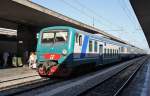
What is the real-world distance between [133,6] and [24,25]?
385 inches

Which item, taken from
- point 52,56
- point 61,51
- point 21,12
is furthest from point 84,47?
point 21,12

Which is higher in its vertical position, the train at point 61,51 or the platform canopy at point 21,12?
the platform canopy at point 21,12

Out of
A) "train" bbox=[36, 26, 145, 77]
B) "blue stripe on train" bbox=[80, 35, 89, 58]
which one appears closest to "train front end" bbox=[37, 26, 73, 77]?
"train" bbox=[36, 26, 145, 77]

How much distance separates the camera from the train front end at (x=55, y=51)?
631 inches

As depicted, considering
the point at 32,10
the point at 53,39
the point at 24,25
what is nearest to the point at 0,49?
the point at 24,25

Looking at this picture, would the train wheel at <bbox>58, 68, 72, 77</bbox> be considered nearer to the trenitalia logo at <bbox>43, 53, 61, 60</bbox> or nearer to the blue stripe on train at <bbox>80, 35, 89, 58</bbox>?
the trenitalia logo at <bbox>43, 53, 61, 60</bbox>

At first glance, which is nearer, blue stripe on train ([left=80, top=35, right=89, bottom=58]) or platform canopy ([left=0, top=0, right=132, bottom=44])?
platform canopy ([left=0, top=0, right=132, bottom=44])

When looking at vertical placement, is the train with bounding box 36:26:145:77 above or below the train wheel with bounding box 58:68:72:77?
above

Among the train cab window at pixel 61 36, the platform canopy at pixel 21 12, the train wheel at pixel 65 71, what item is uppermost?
the platform canopy at pixel 21 12

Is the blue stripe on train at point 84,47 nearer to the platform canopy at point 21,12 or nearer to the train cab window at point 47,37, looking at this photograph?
the train cab window at point 47,37

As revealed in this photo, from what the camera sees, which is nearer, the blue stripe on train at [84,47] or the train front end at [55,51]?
the train front end at [55,51]

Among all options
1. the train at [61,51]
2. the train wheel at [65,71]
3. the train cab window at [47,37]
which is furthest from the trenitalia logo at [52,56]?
the train cab window at [47,37]

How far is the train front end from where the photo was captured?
1602 cm

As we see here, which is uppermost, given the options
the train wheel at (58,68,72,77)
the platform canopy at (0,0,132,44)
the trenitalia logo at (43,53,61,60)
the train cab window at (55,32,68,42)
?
the platform canopy at (0,0,132,44)
